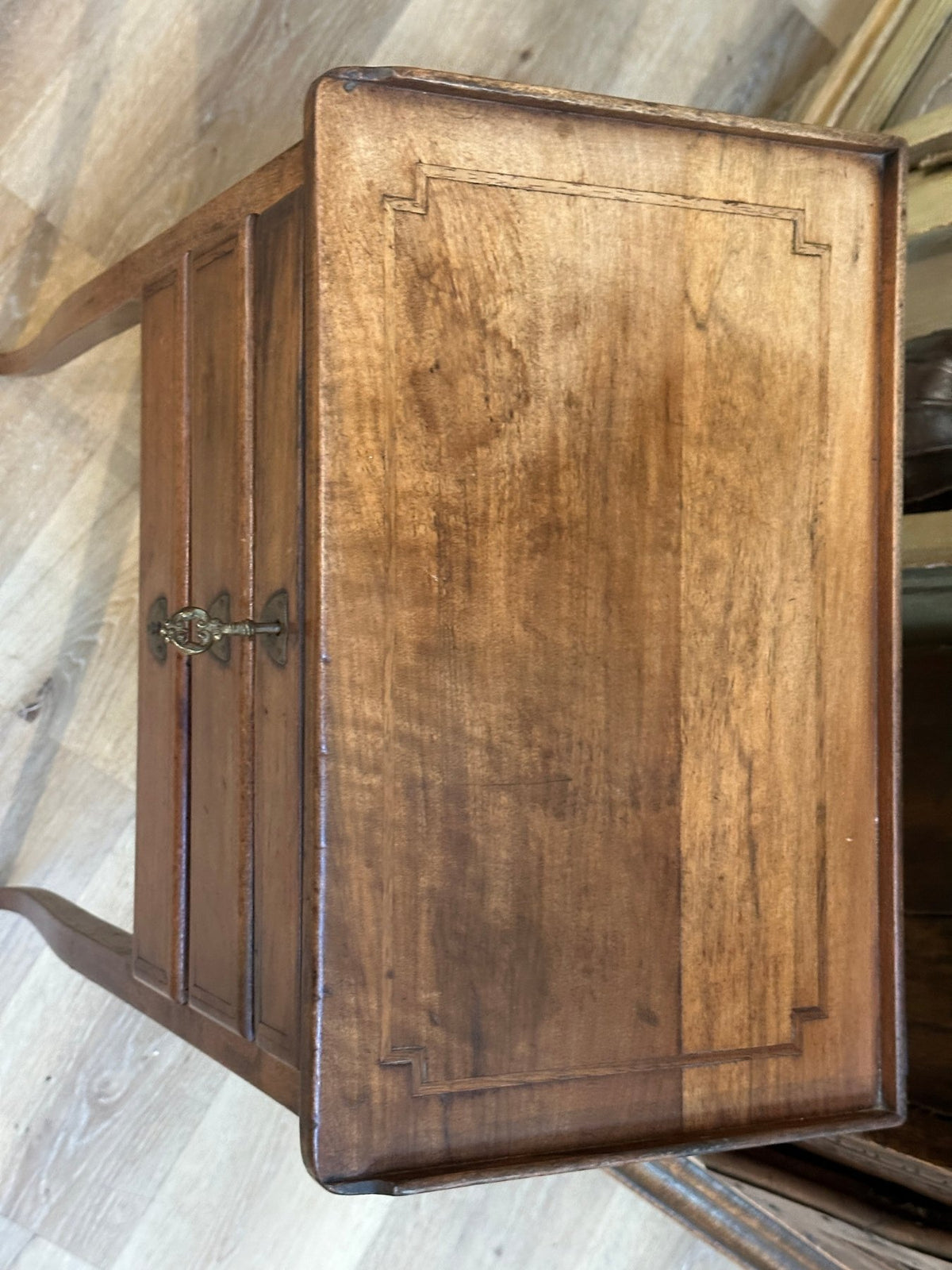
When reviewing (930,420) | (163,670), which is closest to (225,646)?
(163,670)

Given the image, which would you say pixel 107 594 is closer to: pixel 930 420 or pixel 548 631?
pixel 548 631

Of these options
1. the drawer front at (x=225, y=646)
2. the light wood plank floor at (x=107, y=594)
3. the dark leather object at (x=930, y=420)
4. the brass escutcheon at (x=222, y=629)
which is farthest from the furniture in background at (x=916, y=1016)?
the brass escutcheon at (x=222, y=629)

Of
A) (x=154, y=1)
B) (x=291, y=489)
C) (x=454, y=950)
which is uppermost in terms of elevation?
(x=154, y=1)

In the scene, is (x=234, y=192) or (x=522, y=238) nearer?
(x=522, y=238)

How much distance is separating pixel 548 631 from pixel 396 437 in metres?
0.20

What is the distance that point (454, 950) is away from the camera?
892mm

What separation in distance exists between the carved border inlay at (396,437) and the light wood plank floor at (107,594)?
95cm

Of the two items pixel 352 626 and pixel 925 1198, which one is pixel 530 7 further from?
pixel 925 1198

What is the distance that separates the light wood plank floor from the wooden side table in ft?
2.20

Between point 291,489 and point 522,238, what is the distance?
27 cm

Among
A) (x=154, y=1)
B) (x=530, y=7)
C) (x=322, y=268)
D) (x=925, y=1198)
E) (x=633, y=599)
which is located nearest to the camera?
(x=322, y=268)

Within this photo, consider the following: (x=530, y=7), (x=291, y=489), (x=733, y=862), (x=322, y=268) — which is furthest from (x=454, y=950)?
(x=530, y=7)

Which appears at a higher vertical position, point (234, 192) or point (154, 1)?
point (154, 1)

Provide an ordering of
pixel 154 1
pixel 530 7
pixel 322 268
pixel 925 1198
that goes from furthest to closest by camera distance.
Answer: pixel 530 7 → pixel 154 1 → pixel 925 1198 → pixel 322 268
